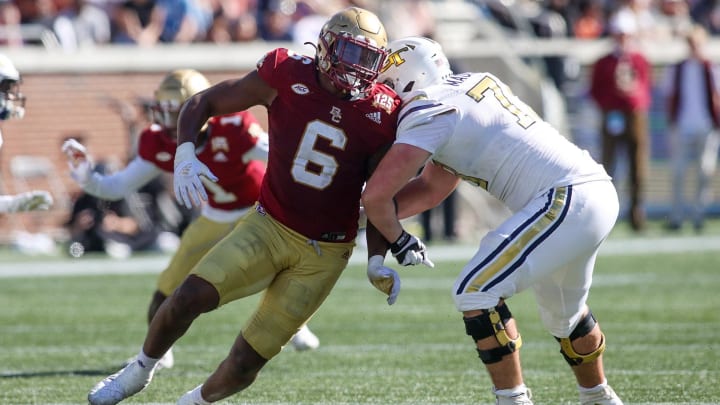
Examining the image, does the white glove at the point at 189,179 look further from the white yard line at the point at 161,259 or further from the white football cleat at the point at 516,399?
the white yard line at the point at 161,259

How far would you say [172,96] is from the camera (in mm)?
6270

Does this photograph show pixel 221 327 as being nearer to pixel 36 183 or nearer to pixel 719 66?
pixel 36 183

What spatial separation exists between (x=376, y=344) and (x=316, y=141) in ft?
8.28

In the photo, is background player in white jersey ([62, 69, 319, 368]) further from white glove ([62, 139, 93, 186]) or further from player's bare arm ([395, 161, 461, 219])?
player's bare arm ([395, 161, 461, 219])

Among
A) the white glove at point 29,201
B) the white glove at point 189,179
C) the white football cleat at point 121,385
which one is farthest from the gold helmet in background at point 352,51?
the white glove at point 29,201

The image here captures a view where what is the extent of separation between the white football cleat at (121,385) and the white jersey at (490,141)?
140 cm

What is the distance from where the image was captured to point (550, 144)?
4.66 meters

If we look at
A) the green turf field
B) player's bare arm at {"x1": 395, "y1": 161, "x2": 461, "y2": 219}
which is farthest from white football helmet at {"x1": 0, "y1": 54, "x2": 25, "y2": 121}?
player's bare arm at {"x1": 395, "y1": 161, "x2": 461, "y2": 219}

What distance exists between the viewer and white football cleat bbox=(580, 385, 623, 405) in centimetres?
487

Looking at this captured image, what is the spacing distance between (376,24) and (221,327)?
11.6ft

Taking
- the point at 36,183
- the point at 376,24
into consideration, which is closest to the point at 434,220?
the point at 36,183

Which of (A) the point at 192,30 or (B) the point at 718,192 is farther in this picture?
(B) the point at 718,192

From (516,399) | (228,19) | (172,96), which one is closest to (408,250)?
(516,399)

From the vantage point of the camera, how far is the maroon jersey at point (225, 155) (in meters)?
6.30
